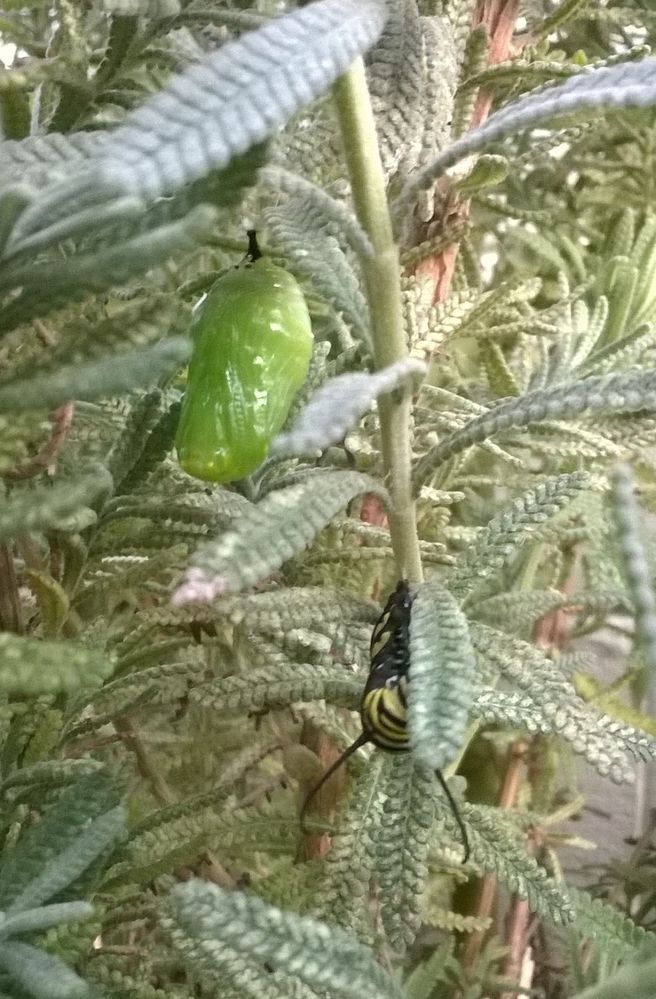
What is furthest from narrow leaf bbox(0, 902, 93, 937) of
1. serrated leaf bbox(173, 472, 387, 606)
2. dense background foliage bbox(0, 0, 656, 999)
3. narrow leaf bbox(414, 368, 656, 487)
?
narrow leaf bbox(414, 368, 656, 487)

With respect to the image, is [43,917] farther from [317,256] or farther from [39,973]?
[317,256]

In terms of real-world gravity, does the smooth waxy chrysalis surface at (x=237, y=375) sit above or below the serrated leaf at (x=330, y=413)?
below

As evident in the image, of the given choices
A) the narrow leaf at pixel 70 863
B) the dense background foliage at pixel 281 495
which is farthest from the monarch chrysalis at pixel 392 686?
the narrow leaf at pixel 70 863

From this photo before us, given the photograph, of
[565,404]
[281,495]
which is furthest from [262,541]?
[565,404]

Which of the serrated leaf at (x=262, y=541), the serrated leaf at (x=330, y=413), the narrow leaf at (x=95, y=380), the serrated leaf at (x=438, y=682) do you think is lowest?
the serrated leaf at (x=438, y=682)

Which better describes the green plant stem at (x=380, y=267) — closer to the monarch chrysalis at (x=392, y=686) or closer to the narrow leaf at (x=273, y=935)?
the monarch chrysalis at (x=392, y=686)

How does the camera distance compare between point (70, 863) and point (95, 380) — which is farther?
point (70, 863)

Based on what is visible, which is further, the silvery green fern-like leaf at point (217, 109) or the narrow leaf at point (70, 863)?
the narrow leaf at point (70, 863)
